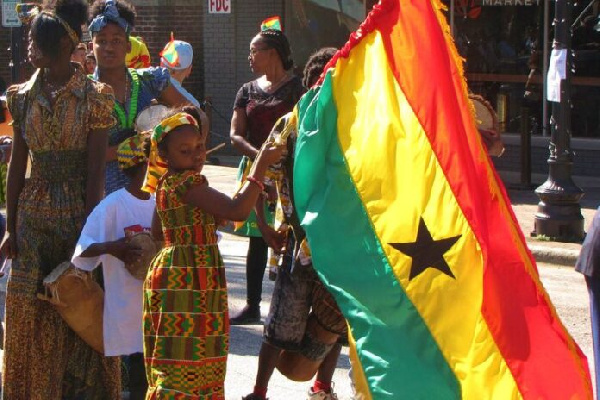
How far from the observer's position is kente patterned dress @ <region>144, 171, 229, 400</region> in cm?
497

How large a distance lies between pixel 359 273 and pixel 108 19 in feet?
7.29

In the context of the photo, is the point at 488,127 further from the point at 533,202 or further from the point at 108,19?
the point at 533,202

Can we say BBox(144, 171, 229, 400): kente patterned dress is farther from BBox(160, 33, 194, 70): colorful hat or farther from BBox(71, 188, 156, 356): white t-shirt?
BBox(160, 33, 194, 70): colorful hat

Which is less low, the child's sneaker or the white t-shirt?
the white t-shirt

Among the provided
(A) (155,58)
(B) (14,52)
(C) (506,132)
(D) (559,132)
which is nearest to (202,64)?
(A) (155,58)

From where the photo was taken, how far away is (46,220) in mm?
5664

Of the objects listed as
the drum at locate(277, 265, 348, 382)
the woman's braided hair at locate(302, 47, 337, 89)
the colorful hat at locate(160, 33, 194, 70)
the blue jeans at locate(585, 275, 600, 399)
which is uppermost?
the woman's braided hair at locate(302, 47, 337, 89)

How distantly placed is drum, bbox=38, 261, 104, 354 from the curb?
6229 millimetres

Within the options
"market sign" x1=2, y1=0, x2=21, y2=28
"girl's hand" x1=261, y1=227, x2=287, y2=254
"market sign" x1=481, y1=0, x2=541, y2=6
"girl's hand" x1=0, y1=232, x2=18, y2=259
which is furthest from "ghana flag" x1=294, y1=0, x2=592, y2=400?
"market sign" x1=2, y1=0, x2=21, y2=28

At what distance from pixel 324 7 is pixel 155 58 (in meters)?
2.93

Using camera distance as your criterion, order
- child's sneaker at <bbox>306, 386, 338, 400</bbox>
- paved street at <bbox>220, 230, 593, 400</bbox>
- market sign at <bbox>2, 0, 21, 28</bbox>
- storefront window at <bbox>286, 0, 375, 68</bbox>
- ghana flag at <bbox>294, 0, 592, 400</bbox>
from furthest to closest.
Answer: storefront window at <bbox>286, 0, 375, 68</bbox> < market sign at <bbox>2, 0, 21, 28</bbox> < paved street at <bbox>220, 230, 593, 400</bbox> < child's sneaker at <bbox>306, 386, 338, 400</bbox> < ghana flag at <bbox>294, 0, 592, 400</bbox>

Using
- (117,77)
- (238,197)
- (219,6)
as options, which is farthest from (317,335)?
(219,6)

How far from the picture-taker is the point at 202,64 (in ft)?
63.4

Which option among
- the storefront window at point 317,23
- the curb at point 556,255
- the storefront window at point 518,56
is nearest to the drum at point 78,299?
the curb at point 556,255
